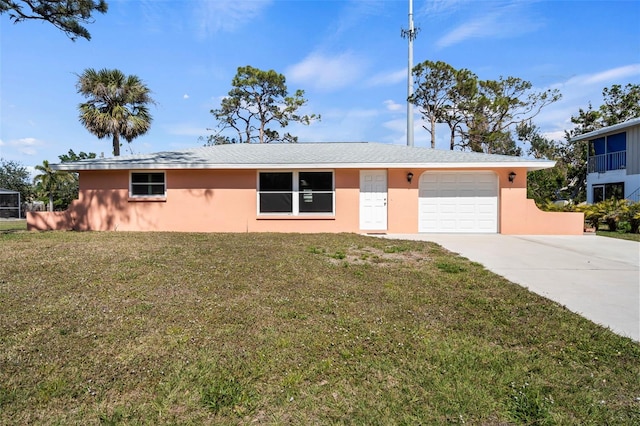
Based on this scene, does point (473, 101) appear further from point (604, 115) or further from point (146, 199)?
point (146, 199)

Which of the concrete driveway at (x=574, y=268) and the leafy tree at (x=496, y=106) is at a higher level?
the leafy tree at (x=496, y=106)

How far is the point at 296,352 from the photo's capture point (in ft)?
9.87

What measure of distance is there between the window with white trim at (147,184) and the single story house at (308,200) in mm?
35

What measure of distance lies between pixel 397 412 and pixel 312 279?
123 inches

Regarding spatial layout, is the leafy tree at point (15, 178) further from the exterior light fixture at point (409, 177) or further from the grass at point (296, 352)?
the exterior light fixture at point (409, 177)

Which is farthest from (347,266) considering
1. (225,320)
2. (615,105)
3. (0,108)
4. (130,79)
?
(615,105)

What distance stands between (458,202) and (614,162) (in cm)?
1326

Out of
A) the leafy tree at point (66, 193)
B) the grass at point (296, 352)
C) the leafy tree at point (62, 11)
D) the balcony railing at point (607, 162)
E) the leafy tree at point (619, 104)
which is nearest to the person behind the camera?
the grass at point (296, 352)

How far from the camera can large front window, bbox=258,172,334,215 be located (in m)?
11.9

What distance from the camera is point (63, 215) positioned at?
12188 mm

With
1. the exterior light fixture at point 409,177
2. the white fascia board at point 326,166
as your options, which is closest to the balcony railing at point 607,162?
the white fascia board at point 326,166

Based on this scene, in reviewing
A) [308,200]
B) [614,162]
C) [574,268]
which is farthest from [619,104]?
[308,200]

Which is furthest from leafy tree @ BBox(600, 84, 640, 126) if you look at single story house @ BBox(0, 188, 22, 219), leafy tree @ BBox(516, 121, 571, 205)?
single story house @ BBox(0, 188, 22, 219)

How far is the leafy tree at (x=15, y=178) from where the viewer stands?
109 feet
